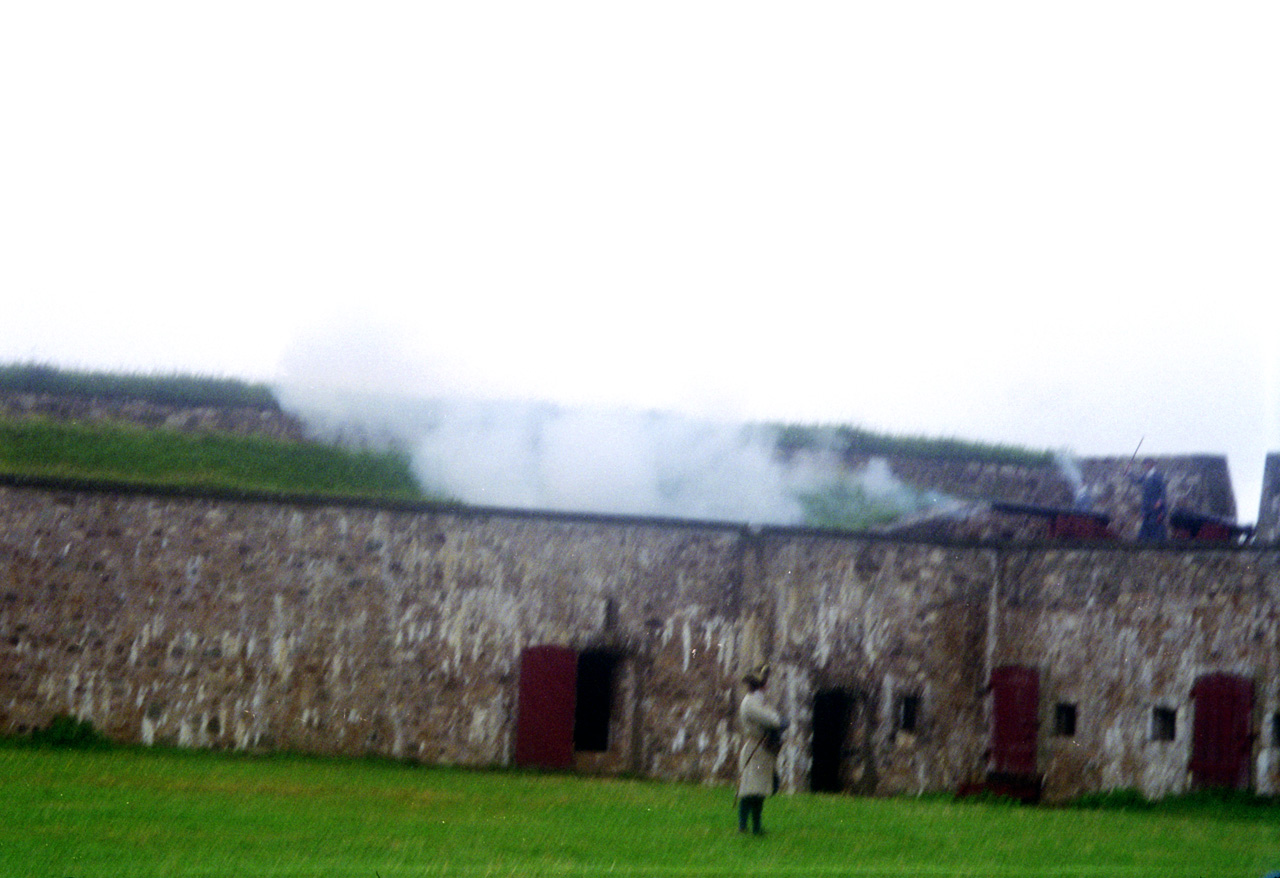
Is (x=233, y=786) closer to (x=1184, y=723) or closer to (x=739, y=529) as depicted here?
(x=739, y=529)

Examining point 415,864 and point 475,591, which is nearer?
point 415,864

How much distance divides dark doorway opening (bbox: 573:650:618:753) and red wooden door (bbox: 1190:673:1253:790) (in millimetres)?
7836

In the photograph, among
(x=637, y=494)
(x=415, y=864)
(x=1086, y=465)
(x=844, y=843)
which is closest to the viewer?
(x=415, y=864)

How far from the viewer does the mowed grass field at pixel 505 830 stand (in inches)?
415

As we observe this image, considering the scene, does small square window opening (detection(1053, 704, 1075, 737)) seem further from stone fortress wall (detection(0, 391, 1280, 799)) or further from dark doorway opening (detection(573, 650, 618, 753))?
dark doorway opening (detection(573, 650, 618, 753))

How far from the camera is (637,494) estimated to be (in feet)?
74.0

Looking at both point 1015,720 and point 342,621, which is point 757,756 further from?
point 1015,720

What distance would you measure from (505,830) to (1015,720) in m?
10.0

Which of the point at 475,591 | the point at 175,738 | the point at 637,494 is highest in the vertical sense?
the point at 637,494

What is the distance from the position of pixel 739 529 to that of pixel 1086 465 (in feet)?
37.4

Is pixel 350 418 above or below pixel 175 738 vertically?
above

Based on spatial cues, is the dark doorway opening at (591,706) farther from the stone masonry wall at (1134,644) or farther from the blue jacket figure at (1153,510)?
the blue jacket figure at (1153,510)

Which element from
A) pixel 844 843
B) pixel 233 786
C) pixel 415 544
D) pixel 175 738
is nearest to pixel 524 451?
pixel 415 544

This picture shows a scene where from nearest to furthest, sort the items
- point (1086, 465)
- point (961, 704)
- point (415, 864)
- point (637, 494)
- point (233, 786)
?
1. point (415, 864)
2. point (233, 786)
3. point (961, 704)
4. point (637, 494)
5. point (1086, 465)
